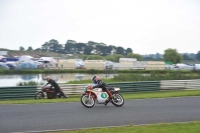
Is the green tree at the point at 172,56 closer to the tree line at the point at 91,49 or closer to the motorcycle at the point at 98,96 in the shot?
the tree line at the point at 91,49

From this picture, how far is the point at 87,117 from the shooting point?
10.8 meters

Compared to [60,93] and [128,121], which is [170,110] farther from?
[60,93]

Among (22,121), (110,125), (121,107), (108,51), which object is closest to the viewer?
(110,125)

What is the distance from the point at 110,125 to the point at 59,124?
1523mm

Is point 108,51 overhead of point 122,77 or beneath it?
overhead

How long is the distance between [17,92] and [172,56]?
88.2 ft

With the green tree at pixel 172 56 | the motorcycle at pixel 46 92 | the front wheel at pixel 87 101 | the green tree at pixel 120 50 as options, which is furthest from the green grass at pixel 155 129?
the green tree at pixel 120 50

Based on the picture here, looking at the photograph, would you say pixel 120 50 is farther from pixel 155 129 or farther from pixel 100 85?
pixel 155 129

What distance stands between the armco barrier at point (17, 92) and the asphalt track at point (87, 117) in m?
6.85

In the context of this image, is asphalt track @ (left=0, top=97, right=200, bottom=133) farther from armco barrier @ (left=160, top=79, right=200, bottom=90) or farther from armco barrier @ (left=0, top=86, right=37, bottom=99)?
armco barrier @ (left=160, top=79, right=200, bottom=90)

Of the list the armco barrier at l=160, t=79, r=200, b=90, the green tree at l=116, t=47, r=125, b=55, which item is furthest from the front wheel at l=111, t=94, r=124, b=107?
the green tree at l=116, t=47, r=125, b=55

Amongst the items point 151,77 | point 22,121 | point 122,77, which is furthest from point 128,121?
point 122,77

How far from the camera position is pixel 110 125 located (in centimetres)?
930

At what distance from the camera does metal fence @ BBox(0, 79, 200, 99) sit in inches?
753
